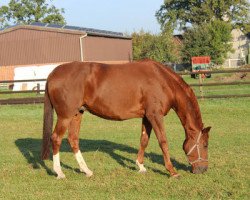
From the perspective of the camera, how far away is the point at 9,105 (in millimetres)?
18750

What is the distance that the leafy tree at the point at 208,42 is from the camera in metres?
52.6

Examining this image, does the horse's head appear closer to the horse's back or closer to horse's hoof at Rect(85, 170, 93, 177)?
the horse's back

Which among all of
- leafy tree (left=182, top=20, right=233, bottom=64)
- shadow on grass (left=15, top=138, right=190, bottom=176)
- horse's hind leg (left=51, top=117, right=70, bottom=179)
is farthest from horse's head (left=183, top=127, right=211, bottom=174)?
leafy tree (left=182, top=20, right=233, bottom=64)

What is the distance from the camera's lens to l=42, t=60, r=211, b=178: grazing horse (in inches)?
267

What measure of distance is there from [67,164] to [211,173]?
8.70ft

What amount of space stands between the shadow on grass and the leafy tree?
4374 cm

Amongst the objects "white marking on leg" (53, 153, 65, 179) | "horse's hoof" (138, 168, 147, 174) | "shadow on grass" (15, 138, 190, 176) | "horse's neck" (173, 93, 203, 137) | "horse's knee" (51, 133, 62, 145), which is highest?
"horse's neck" (173, 93, 203, 137)

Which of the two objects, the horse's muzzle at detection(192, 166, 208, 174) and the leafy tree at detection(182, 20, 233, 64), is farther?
the leafy tree at detection(182, 20, 233, 64)

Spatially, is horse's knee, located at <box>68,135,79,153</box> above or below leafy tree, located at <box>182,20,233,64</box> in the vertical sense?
below

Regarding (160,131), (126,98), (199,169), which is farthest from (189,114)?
(126,98)

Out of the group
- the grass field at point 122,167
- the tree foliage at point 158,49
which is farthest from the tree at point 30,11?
the grass field at point 122,167

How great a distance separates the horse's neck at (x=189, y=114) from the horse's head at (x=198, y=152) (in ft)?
0.33

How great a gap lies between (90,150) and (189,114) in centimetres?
298

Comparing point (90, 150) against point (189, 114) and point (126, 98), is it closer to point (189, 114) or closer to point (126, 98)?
point (126, 98)
